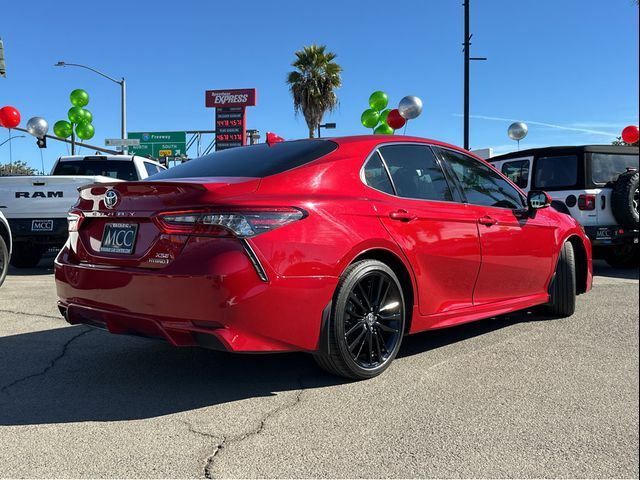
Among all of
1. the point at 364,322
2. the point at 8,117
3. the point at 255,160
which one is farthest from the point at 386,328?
the point at 8,117

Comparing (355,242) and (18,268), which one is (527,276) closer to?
(355,242)

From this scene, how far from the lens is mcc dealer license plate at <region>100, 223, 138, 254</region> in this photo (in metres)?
3.34

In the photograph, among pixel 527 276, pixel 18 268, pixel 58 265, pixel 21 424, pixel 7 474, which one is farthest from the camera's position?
pixel 18 268

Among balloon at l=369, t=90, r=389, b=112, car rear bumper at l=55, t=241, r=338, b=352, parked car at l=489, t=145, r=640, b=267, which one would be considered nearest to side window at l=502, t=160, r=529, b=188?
parked car at l=489, t=145, r=640, b=267

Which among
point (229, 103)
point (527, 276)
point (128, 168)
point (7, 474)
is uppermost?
point (229, 103)

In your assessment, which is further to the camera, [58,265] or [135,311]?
[58,265]

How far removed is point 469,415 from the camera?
3068 millimetres

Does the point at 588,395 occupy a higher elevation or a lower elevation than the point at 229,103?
lower

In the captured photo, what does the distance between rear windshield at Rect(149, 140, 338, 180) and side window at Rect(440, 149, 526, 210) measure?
120cm

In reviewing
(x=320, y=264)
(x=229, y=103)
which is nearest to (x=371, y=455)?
(x=320, y=264)

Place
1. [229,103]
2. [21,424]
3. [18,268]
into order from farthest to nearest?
[229,103] < [18,268] < [21,424]

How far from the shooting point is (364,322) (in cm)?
363

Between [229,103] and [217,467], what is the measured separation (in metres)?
38.9

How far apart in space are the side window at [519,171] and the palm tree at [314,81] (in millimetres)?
21071
